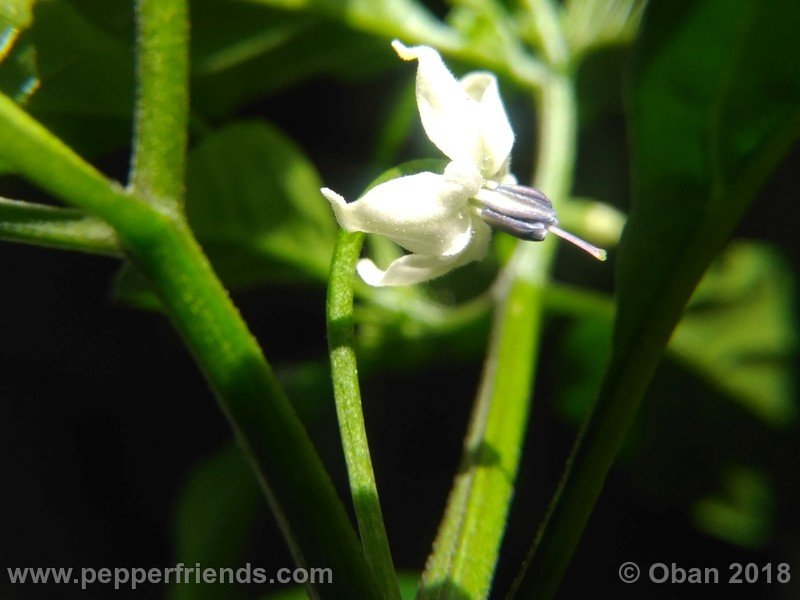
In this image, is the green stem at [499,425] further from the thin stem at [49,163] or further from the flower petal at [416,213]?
the thin stem at [49,163]

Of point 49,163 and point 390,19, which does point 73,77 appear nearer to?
point 49,163

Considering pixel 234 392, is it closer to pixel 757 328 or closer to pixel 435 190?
pixel 435 190

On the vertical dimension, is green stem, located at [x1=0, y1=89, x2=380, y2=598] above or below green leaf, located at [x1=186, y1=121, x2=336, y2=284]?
above

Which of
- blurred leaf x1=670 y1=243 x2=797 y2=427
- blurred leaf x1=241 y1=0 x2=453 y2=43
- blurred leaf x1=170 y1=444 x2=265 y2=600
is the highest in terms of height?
blurred leaf x1=241 y1=0 x2=453 y2=43

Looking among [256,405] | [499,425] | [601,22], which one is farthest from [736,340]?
[256,405]

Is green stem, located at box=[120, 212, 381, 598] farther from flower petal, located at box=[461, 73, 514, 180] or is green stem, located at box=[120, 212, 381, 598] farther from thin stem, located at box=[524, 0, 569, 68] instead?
thin stem, located at box=[524, 0, 569, 68]

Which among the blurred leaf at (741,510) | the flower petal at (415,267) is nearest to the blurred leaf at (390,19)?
the flower petal at (415,267)

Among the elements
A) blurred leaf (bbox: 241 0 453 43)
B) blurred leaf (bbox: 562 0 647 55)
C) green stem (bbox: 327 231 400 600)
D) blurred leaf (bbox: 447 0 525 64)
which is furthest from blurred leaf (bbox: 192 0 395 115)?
green stem (bbox: 327 231 400 600)
